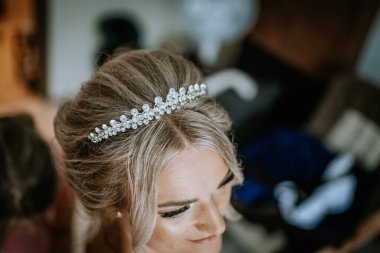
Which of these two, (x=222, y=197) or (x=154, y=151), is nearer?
(x=154, y=151)

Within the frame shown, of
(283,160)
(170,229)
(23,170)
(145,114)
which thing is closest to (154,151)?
(145,114)

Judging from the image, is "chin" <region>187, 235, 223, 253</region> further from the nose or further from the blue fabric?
the blue fabric

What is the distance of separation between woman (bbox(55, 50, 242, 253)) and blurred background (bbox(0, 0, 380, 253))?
1.25ft

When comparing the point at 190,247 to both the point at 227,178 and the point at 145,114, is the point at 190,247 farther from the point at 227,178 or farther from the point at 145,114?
the point at 145,114

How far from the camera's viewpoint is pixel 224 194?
916 mm

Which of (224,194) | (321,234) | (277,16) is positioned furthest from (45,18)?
(224,194)

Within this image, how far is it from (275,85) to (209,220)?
2044mm

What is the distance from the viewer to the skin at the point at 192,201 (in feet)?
2.65

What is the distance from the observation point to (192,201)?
0.82 metres

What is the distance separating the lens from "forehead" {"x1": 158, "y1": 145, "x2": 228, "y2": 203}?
806 millimetres

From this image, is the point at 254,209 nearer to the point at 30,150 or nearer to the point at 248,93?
the point at 248,93

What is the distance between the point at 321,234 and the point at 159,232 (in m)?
1.31

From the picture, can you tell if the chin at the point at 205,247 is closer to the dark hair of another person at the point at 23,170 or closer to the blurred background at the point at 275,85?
the blurred background at the point at 275,85

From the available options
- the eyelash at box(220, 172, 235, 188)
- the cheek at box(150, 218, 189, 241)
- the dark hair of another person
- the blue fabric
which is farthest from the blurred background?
the cheek at box(150, 218, 189, 241)
